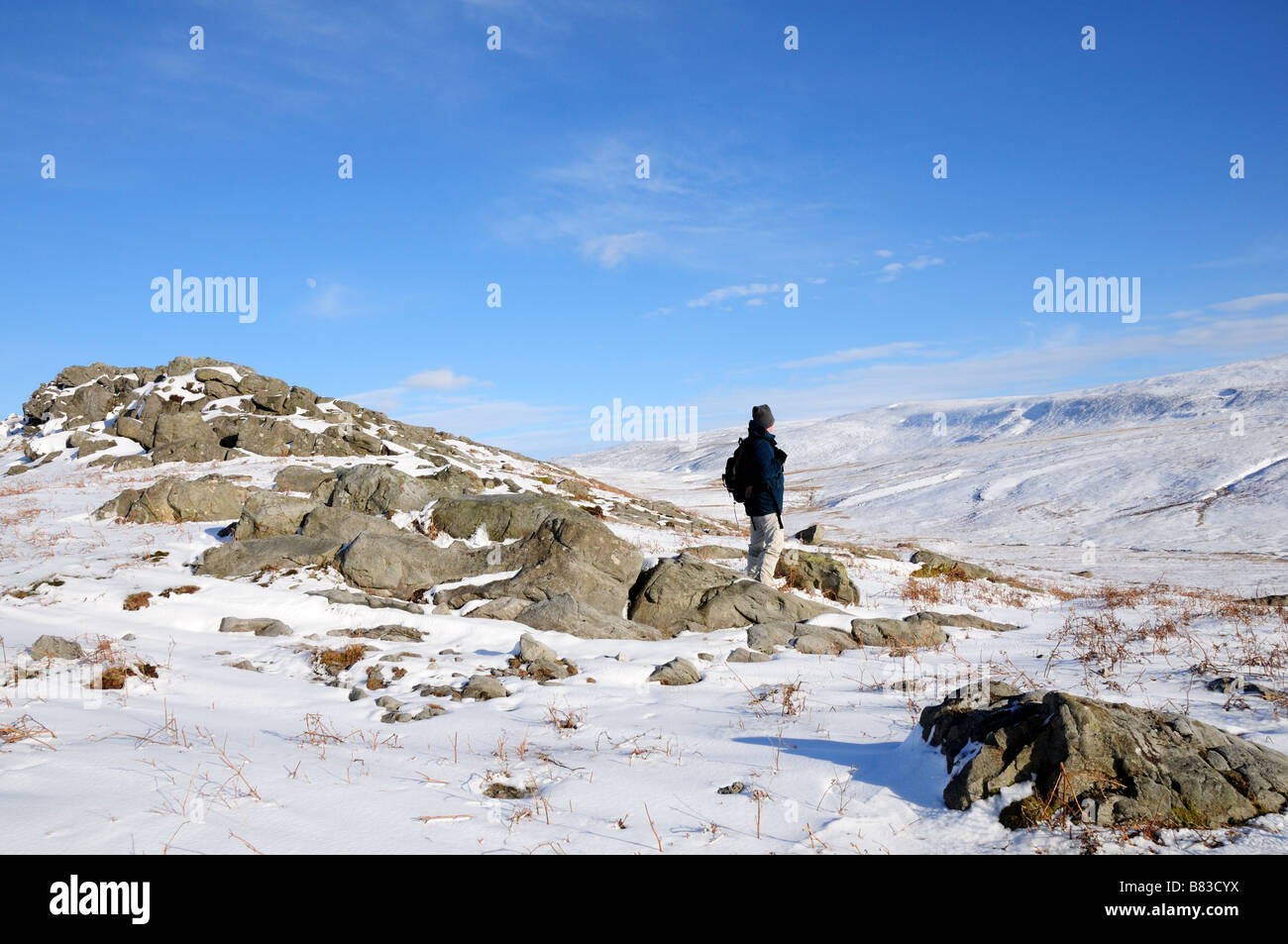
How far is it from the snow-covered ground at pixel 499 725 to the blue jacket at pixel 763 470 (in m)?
2.75

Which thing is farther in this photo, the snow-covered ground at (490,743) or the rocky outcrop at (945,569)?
the rocky outcrop at (945,569)

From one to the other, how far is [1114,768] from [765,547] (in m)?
8.68

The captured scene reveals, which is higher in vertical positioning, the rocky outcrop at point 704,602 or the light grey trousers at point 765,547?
the light grey trousers at point 765,547

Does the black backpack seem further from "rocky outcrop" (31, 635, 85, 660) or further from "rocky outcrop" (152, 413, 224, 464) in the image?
"rocky outcrop" (152, 413, 224, 464)

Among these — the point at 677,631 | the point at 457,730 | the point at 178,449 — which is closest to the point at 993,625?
the point at 677,631

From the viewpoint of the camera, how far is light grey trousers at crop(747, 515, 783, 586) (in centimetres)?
1225

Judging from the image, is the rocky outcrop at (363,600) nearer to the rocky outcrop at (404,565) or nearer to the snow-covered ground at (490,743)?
the snow-covered ground at (490,743)

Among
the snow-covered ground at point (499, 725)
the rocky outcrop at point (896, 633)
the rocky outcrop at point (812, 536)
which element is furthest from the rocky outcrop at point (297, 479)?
the rocky outcrop at point (812, 536)

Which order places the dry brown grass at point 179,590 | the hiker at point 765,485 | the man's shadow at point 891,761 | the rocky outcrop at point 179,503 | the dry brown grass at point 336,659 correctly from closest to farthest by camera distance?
the man's shadow at point 891,761, the dry brown grass at point 336,659, the dry brown grass at point 179,590, the hiker at point 765,485, the rocky outcrop at point 179,503

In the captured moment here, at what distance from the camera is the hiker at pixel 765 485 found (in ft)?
38.8

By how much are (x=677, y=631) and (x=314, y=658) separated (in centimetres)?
538

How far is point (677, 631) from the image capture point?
11.3m

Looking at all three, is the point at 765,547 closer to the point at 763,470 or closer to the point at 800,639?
the point at 763,470

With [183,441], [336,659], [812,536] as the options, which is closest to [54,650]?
[336,659]
